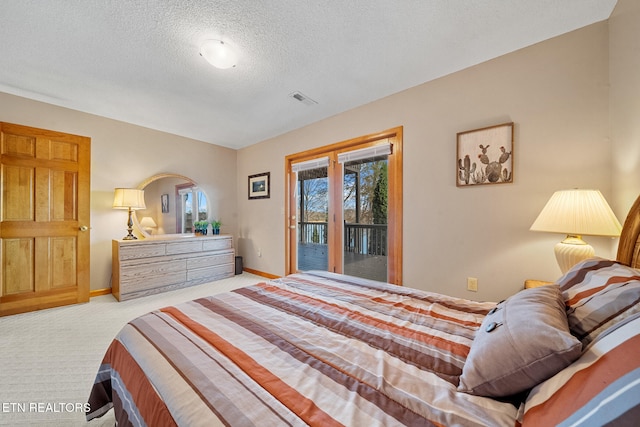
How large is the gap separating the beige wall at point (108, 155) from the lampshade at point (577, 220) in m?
4.71

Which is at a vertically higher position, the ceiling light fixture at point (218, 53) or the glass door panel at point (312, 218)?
the ceiling light fixture at point (218, 53)

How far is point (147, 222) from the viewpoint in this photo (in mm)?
3779

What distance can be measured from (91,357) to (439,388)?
255 centimetres

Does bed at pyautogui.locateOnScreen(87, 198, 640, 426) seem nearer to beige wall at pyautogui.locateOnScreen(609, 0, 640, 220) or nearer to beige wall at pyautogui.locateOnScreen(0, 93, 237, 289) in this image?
beige wall at pyautogui.locateOnScreen(609, 0, 640, 220)

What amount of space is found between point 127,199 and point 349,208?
309cm

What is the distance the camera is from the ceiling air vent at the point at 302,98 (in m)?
2.78

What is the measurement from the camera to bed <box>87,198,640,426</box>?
561 mm

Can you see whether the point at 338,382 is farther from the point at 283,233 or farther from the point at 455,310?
the point at 283,233

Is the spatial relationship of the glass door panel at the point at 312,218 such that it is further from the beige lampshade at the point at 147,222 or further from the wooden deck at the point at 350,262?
the beige lampshade at the point at 147,222

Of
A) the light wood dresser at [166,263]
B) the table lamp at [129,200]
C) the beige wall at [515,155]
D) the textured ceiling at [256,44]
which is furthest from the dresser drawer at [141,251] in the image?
the beige wall at [515,155]

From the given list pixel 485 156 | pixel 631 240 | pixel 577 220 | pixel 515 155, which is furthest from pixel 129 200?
pixel 631 240

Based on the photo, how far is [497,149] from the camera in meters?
2.12

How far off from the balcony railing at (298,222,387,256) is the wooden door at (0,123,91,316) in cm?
299

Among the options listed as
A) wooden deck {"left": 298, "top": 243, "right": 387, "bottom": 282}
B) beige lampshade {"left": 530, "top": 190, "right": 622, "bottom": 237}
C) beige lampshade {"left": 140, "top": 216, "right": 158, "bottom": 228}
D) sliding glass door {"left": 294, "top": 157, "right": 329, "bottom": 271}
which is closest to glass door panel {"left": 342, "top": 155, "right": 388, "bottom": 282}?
wooden deck {"left": 298, "top": 243, "right": 387, "bottom": 282}
